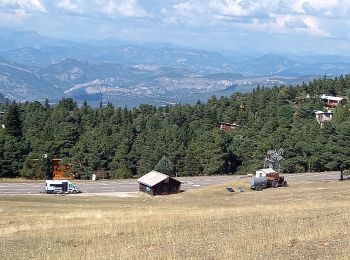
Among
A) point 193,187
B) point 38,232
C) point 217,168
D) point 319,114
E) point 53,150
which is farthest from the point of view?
point 319,114

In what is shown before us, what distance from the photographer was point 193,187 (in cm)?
9088

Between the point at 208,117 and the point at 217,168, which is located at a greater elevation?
the point at 208,117

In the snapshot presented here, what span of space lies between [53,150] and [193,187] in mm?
42838

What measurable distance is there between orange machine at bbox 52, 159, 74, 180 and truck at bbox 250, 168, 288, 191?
4806cm

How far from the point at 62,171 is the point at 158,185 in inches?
1545

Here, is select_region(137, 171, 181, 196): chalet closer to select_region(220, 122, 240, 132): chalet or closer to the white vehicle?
the white vehicle

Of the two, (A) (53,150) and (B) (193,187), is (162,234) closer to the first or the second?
(B) (193,187)

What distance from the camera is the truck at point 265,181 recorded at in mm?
75562

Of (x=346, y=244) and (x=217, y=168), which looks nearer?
(x=346, y=244)

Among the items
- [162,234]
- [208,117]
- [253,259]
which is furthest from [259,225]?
[208,117]

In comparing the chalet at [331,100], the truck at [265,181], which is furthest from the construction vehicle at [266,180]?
the chalet at [331,100]

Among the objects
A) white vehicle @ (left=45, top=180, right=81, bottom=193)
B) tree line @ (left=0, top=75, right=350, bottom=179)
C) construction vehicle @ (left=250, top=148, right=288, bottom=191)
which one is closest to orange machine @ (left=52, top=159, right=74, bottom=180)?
tree line @ (left=0, top=75, right=350, bottom=179)

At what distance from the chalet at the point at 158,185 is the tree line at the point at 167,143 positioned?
2496 cm

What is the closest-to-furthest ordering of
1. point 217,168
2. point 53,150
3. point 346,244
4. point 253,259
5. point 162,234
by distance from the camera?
point 253,259 → point 346,244 → point 162,234 → point 217,168 → point 53,150
